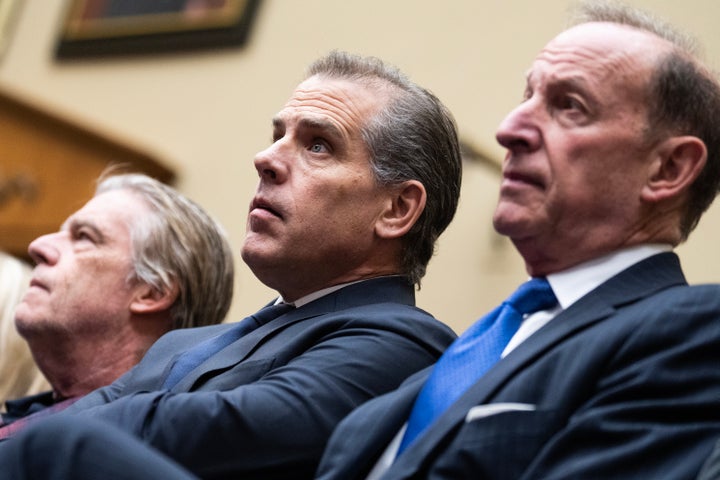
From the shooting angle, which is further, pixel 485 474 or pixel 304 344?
pixel 304 344

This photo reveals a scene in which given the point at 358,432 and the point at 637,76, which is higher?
the point at 637,76

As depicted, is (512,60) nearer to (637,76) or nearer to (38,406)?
(38,406)

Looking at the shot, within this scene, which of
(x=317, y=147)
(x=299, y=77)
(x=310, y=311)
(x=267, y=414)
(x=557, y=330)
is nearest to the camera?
(x=557, y=330)

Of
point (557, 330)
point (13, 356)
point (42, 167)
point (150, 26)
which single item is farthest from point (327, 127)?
point (150, 26)

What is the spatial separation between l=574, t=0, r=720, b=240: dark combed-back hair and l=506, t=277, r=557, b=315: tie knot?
0.26m

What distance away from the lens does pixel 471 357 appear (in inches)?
76.1

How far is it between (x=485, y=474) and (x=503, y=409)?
0.09 m

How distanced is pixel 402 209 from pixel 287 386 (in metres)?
0.59

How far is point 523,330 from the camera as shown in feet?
6.21

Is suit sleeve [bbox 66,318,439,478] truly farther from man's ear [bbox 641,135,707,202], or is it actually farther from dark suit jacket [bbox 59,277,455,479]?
man's ear [bbox 641,135,707,202]

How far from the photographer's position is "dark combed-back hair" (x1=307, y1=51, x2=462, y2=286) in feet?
8.16

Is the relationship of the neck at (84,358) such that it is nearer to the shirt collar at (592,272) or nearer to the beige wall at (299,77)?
the shirt collar at (592,272)

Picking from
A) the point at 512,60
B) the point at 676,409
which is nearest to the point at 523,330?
the point at 676,409

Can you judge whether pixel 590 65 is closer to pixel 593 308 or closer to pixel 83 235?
pixel 593 308
